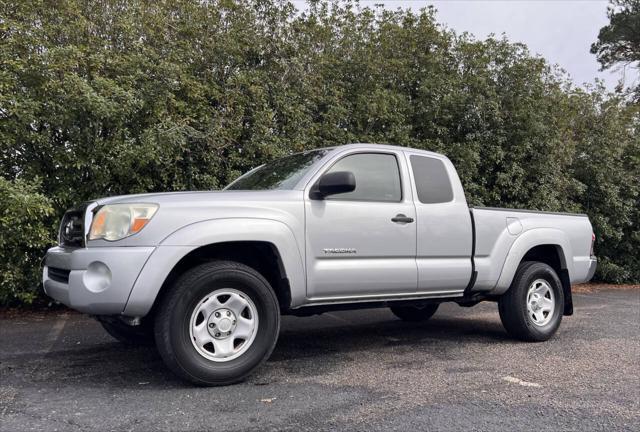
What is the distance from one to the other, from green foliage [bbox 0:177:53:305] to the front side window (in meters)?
3.76

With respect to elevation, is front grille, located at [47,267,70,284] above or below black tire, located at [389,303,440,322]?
above

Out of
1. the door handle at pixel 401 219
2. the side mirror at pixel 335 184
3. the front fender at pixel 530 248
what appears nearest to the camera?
the side mirror at pixel 335 184

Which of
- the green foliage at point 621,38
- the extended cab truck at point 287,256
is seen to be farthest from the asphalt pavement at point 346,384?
the green foliage at point 621,38

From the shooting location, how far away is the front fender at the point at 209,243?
3.81m

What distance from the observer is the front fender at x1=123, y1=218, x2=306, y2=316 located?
3811 mm

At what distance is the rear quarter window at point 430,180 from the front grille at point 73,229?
2.96 metres

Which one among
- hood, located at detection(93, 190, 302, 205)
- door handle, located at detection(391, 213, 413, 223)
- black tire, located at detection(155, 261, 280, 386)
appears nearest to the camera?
black tire, located at detection(155, 261, 280, 386)

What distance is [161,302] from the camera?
401cm

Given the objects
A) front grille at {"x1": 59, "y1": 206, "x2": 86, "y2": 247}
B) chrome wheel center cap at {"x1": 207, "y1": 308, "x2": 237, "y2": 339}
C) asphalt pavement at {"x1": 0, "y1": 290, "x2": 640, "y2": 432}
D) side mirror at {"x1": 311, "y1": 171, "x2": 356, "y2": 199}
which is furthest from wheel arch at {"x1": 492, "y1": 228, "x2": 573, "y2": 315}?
front grille at {"x1": 59, "y1": 206, "x2": 86, "y2": 247}

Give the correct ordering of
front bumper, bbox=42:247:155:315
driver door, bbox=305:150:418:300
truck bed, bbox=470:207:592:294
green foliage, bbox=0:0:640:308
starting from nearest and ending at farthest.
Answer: front bumper, bbox=42:247:155:315
driver door, bbox=305:150:418:300
truck bed, bbox=470:207:592:294
green foliage, bbox=0:0:640:308

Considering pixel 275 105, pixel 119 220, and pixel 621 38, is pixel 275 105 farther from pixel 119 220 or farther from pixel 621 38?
pixel 621 38

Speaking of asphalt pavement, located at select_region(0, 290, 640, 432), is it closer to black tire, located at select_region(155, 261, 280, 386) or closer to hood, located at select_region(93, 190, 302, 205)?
black tire, located at select_region(155, 261, 280, 386)

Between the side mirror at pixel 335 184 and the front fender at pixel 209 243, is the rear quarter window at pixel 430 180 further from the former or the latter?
the front fender at pixel 209 243

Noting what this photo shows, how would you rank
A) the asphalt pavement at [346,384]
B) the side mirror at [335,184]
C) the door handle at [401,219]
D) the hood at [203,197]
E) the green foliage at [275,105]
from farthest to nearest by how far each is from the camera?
1. the green foliage at [275,105]
2. the door handle at [401,219]
3. the side mirror at [335,184]
4. the hood at [203,197]
5. the asphalt pavement at [346,384]
